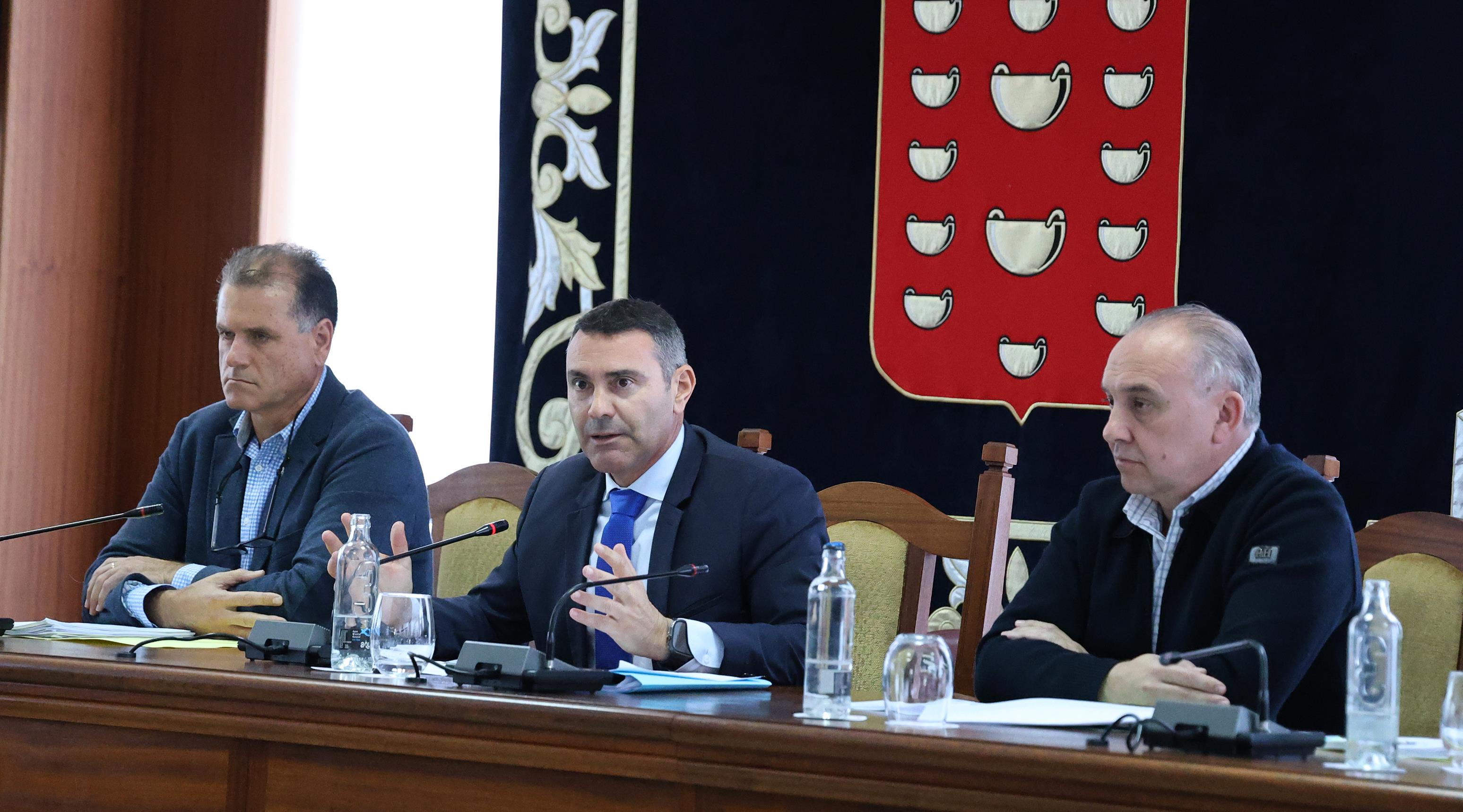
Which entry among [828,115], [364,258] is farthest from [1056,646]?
[364,258]

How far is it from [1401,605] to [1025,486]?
4.04 ft

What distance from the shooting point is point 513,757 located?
5.47ft

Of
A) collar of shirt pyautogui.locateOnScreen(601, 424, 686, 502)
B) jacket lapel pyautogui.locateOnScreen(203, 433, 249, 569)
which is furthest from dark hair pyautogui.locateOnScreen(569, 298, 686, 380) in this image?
jacket lapel pyautogui.locateOnScreen(203, 433, 249, 569)

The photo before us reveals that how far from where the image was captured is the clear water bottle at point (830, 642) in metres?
1.69

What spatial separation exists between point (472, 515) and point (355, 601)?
1.11 meters

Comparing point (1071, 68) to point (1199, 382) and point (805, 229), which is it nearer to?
point (805, 229)

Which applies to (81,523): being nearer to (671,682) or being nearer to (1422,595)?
(671,682)

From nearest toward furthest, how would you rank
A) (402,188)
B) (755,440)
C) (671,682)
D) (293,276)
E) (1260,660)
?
(1260,660), (671,682), (293,276), (755,440), (402,188)

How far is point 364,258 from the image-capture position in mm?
4277

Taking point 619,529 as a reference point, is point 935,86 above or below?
above

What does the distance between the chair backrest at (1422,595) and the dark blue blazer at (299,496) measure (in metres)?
1.77

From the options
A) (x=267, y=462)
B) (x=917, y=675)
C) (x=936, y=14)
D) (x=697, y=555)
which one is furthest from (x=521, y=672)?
(x=936, y=14)

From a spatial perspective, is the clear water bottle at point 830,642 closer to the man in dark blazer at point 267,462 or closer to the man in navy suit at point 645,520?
the man in navy suit at point 645,520

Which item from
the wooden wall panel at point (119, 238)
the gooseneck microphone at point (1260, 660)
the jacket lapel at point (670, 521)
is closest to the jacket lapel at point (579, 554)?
the jacket lapel at point (670, 521)
